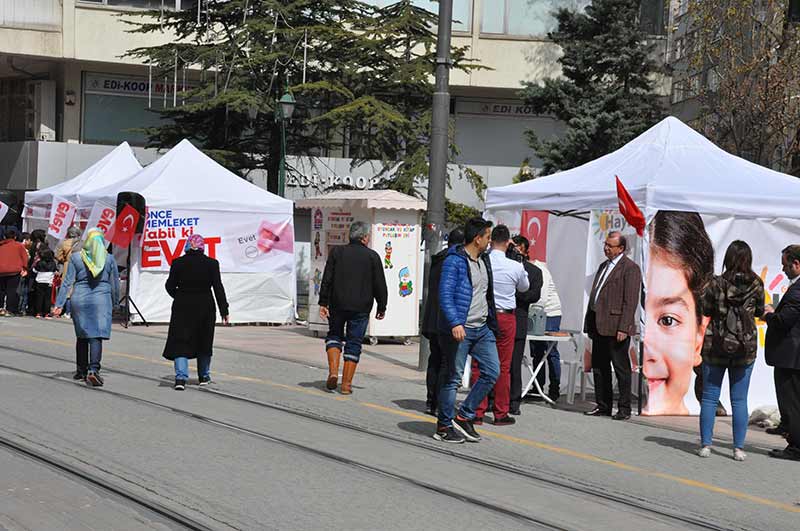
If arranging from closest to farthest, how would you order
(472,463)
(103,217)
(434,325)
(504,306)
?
(472,463) → (434,325) → (504,306) → (103,217)

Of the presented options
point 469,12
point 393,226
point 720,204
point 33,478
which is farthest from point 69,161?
point 33,478

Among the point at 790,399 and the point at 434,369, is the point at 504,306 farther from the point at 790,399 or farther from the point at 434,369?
the point at 790,399

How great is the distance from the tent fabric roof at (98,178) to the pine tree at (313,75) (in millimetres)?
2304

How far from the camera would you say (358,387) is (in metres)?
14.4

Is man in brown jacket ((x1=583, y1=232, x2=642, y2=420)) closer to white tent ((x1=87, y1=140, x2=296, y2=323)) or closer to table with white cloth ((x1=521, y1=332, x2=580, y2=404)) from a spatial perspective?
table with white cloth ((x1=521, y1=332, x2=580, y2=404))

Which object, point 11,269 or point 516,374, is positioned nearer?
point 516,374

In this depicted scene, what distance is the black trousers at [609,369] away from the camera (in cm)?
1259

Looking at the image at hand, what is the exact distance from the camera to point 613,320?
1250 centimetres

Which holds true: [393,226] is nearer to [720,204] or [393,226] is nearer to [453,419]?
[720,204]

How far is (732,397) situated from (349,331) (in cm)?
437

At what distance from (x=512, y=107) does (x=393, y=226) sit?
77.0 ft

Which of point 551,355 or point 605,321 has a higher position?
point 605,321

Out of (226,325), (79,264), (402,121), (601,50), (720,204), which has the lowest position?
(226,325)

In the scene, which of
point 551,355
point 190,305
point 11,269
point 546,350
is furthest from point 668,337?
point 11,269
